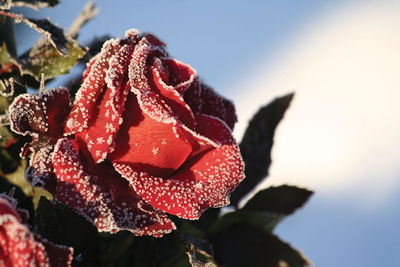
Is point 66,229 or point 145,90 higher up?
point 145,90

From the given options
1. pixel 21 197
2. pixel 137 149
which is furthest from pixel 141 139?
pixel 21 197

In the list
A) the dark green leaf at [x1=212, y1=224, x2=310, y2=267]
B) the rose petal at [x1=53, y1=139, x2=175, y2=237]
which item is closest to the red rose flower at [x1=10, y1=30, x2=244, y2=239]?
the rose petal at [x1=53, y1=139, x2=175, y2=237]

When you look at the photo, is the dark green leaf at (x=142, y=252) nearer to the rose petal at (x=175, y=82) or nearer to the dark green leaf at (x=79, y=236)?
the dark green leaf at (x=79, y=236)

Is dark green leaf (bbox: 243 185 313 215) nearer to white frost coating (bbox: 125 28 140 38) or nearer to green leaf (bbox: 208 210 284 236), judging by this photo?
green leaf (bbox: 208 210 284 236)

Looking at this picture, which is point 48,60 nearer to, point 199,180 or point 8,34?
point 8,34

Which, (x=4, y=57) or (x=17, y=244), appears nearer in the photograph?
(x=17, y=244)

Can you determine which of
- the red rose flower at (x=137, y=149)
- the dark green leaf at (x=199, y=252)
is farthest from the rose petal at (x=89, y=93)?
the dark green leaf at (x=199, y=252)

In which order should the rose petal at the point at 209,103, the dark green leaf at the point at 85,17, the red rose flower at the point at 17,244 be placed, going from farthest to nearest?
the dark green leaf at the point at 85,17 → the rose petal at the point at 209,103 → the red rose flower at the point at 17,244
